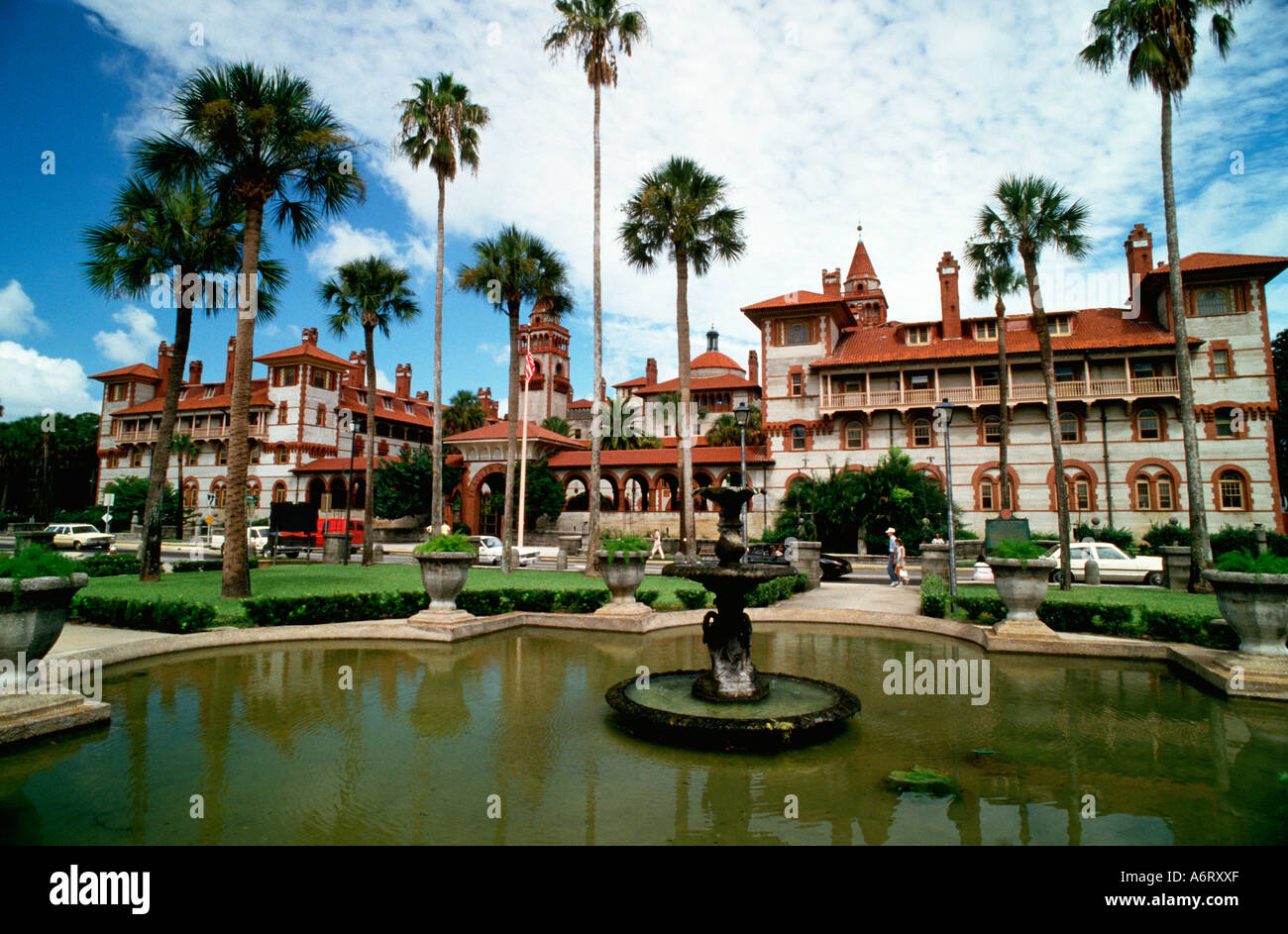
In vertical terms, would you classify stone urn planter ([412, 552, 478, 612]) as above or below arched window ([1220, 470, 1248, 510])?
below

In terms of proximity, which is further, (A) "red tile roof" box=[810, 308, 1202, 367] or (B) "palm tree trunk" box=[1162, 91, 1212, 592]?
(A) "red tile roof" box=[810, 308, 1202, 367]

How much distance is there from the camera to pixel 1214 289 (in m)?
33.2

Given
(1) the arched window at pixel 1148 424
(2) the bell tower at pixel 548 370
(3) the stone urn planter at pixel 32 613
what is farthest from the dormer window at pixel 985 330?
(2) the bell tower at pixel 548 370

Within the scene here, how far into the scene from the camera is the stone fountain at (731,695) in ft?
19.1

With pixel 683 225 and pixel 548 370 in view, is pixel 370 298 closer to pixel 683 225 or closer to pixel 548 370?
pixel 683 225

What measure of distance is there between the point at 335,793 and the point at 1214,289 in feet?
146

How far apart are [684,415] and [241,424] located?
12798mm

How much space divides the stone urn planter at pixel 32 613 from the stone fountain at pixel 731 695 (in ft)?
17.2

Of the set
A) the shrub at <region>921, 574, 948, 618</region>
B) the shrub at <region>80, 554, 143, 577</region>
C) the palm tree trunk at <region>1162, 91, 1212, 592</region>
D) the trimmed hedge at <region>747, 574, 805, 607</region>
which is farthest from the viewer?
the shrub at <region>80, 554, 143, 577</region>

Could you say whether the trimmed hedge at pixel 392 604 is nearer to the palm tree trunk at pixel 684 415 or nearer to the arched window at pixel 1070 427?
the palm tree trunk at pixel 684 415

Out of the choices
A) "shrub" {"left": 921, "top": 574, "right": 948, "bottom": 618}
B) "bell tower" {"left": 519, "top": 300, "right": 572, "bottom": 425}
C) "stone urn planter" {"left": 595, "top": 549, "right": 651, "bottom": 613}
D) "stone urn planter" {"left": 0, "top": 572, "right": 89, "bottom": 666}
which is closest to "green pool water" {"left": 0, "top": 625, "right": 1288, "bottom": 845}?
"stone urn planter" {"left": 0, "top": 572, "right": 89, "bottom": 666}

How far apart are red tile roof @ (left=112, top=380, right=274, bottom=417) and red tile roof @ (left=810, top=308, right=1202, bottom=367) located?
143 feet

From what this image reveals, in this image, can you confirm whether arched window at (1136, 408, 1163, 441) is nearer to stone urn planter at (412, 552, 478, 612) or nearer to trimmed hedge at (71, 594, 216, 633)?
stone urn planter at (412, 552, 478, 612)

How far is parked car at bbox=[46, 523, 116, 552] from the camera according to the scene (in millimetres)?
33875
